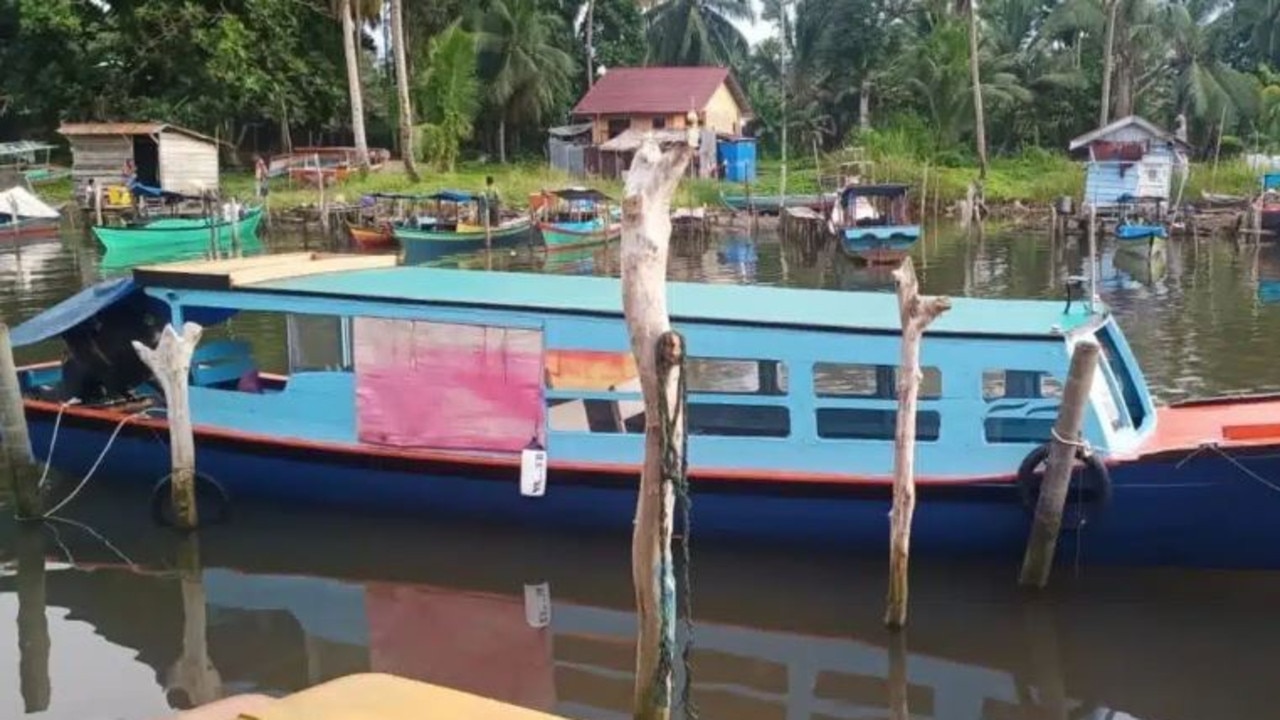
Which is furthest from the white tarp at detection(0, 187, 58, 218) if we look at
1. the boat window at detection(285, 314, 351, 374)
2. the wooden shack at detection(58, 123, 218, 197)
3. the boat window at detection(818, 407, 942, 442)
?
the boat window at detection(818, 407, 942, 442)

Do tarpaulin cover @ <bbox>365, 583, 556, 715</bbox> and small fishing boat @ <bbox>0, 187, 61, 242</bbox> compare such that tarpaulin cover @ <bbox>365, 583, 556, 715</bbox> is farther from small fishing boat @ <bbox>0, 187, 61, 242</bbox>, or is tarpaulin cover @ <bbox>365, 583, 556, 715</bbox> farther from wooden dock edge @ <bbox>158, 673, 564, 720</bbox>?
small fishing boat @ <bbox>0, 187, 61, 242</bbox>

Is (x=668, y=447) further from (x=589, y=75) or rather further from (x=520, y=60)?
(x=589, y=75)

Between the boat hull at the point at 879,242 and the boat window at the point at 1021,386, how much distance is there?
77.1ft

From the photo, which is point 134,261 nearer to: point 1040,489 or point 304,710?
point 1040,489

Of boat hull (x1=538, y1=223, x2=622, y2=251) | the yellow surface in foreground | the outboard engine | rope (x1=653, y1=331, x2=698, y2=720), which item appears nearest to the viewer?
the yellow surface in foreground

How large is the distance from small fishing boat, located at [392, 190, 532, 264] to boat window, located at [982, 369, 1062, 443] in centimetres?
2693

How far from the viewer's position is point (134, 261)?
111 ft

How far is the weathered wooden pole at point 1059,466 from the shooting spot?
822 centimetres

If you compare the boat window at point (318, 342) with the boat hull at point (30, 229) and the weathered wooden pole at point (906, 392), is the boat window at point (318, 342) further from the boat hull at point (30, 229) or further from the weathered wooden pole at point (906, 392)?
the boat hull at point (30, 229)

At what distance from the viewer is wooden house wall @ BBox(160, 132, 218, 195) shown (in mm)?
44156

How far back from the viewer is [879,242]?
33344mm

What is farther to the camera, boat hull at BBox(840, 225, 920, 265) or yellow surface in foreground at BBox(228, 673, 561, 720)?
boat hull at BBox(840, 225, 920, 265)

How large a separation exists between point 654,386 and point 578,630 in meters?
3.69

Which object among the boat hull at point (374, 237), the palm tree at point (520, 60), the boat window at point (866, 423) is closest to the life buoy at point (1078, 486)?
the boat window at point (866, 423)
